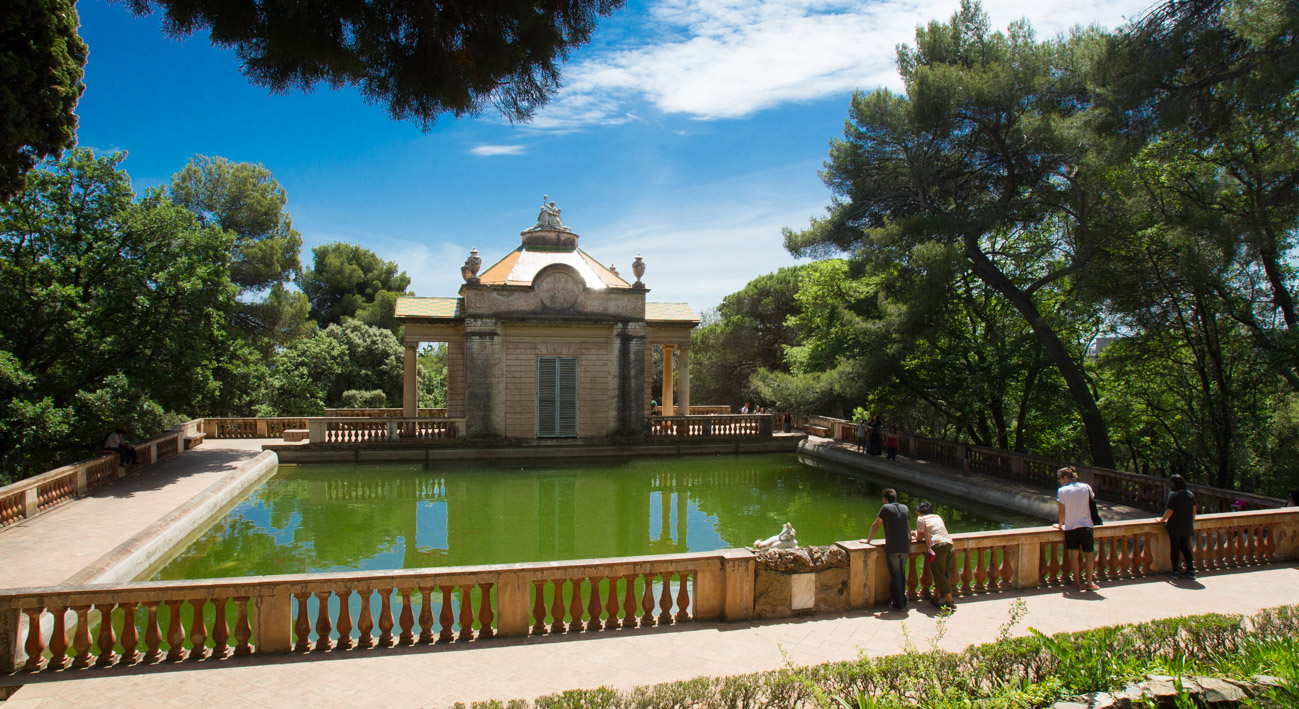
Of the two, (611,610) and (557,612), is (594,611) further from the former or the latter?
(557,612)

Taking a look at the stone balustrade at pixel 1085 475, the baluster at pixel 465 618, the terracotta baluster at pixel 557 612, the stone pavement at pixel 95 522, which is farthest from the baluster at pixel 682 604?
the stone balustrade at pixel 1085 475

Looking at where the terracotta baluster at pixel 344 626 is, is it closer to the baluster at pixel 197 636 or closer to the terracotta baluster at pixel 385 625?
the terracotta baluster at pixel 385 625

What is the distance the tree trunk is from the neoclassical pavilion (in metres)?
10.4

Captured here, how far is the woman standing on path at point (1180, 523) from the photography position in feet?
25.5

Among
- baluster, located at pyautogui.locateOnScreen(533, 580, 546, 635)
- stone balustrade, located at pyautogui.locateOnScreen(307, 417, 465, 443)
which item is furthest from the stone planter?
stone balustrade, located at pyautogui.locateOnScreen(307, 417, 465, 443)

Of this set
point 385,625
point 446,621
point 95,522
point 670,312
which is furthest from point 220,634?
point 670,312

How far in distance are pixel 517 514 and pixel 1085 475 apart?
11704 mm

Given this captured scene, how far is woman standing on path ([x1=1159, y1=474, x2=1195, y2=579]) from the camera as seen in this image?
777cm

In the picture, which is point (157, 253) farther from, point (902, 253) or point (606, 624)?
point (902, 253)

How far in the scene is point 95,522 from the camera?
11.0 metres

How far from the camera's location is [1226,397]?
13.7 metres

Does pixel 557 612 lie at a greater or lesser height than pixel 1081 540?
lesser

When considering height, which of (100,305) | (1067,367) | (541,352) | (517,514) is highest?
(100,305)

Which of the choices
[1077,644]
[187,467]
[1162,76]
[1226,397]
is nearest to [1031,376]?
[1226,397]
